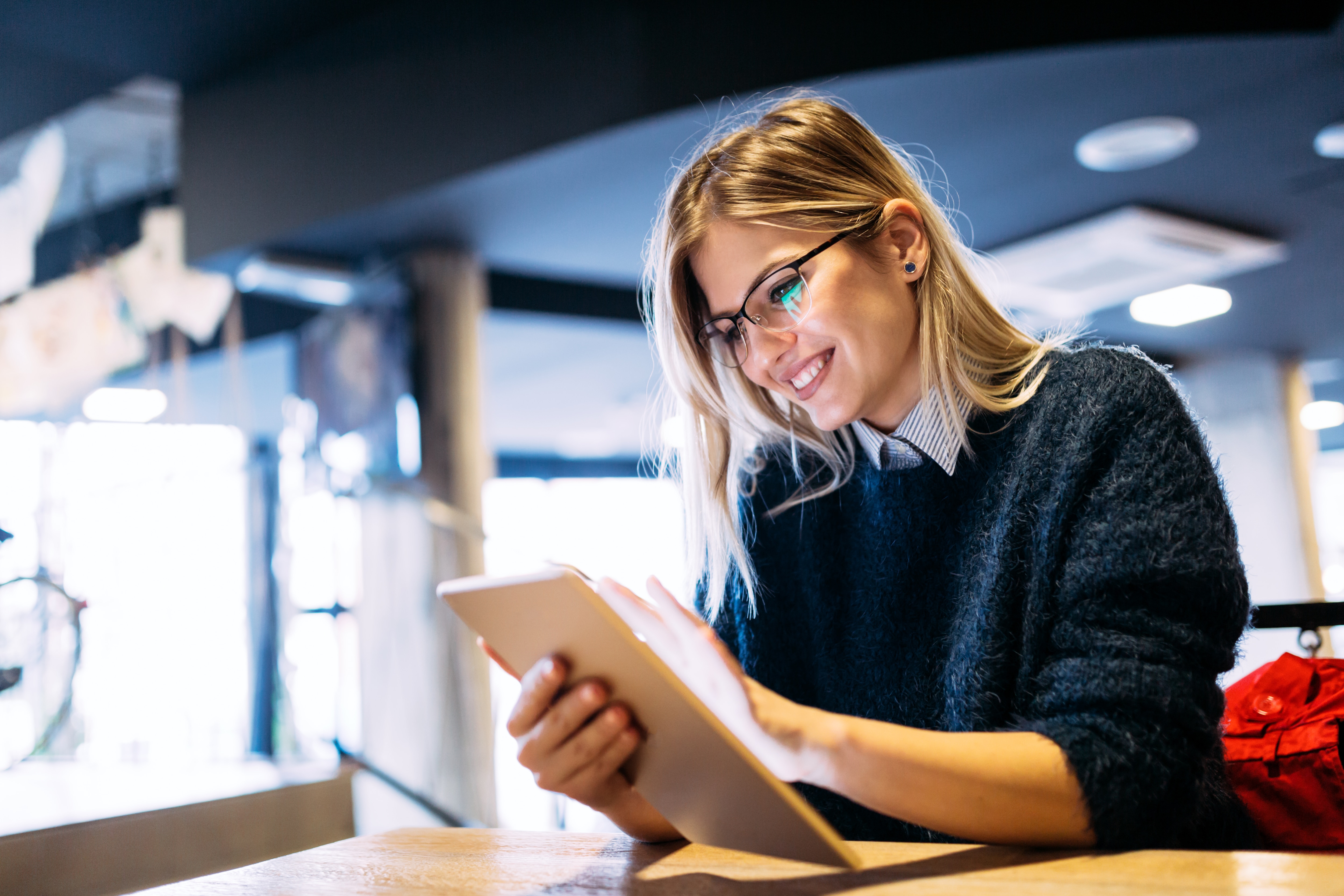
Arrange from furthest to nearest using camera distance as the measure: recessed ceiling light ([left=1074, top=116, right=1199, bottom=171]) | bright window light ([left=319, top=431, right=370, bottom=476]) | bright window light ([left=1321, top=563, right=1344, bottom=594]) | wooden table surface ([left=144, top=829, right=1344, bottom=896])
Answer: bright window light ([left=1321, top=563, right=1344, bottom=594]) < bright window light ([left=319, top=431, right=370, bottom=476]) < recessed ceiling light ([left=1074, top=116, right=1199, bottom=171]) < wooden table surface ([left=144, top=829, right=1344, bottom=896])

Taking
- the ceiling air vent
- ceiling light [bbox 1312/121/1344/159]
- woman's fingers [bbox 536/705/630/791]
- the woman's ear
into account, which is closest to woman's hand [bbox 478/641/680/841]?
woman's fingers [bbox 536/705/630/791]

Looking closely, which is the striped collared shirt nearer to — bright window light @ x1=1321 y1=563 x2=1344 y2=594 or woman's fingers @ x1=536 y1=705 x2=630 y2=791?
woman's fingers @ x1=536 y1=705 x2=630 y2=791

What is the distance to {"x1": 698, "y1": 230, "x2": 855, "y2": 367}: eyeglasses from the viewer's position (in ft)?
4.07

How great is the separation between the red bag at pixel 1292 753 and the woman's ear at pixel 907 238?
25.5 inches

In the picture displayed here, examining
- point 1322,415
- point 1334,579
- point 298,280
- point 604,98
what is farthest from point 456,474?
point 1322,415

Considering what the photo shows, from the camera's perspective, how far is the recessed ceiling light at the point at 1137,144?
3650mm

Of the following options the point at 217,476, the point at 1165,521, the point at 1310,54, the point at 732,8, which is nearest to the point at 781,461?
the point at 1165,521

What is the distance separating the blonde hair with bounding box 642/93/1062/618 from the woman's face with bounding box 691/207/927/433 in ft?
0.06

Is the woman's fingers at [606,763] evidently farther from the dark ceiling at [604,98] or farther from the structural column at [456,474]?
the structural column at [456,474]

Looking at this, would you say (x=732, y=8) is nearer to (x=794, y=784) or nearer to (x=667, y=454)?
(x=667, y=454)

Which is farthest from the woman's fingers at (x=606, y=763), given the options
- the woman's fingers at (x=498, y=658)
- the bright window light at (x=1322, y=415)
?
the bright window light at (x=1322, y=415)

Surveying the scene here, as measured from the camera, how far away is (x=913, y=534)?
A: 1265 mm

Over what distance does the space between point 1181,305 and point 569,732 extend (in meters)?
6.09

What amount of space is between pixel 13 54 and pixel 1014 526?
355 cm
